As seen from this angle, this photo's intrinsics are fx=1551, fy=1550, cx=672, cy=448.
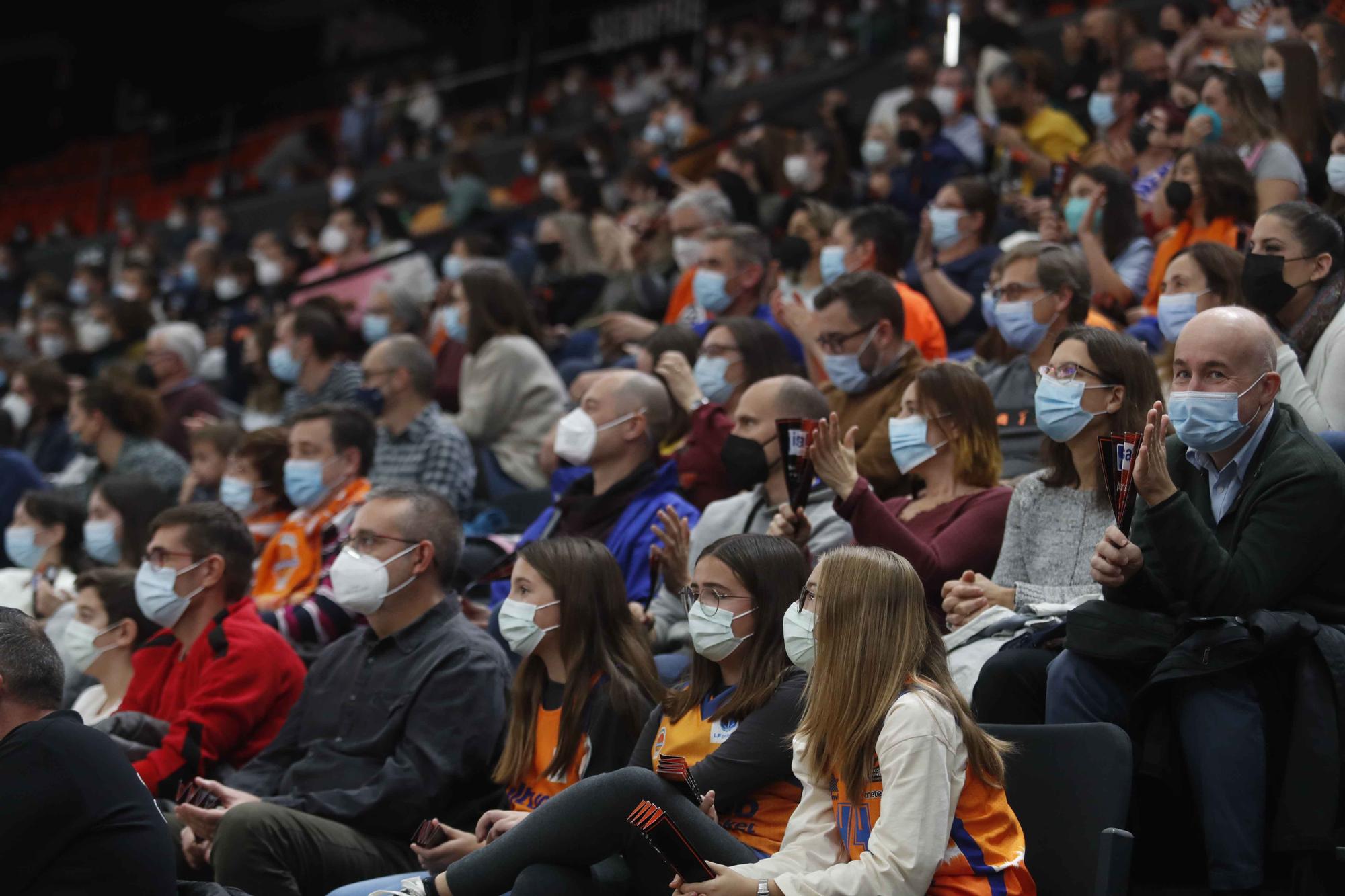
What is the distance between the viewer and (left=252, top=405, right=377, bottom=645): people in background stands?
555cm

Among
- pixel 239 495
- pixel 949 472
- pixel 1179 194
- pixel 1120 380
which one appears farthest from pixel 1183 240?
pixel 239 495

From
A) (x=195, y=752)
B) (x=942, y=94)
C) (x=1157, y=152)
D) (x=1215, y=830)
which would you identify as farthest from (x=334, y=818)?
(x=942, y=94)

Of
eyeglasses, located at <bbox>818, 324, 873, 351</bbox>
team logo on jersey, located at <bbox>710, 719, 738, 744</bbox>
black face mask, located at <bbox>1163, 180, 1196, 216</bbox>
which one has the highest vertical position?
black face mask, located at <bbox>1163, 180, 1196, 216</bbox>

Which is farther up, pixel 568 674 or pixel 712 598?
pixel 712 598

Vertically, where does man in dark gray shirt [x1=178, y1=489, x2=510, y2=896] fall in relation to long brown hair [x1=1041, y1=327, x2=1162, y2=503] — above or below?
below

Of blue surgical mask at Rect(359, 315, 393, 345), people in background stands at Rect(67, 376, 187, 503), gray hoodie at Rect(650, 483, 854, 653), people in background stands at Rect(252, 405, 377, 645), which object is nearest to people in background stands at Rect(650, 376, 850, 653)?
gray hoodie at Rect(650, 483, 854, 653)

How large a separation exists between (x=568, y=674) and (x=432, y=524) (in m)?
0.80

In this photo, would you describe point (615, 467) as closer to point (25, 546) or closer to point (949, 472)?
point (949, 472)

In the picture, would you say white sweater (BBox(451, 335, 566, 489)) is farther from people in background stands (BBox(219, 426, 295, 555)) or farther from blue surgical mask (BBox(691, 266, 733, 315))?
people in background stands (BBox(219, 426, 295, 555))

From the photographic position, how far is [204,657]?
184 inches

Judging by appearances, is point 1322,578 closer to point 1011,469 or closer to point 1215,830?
point 1215,830

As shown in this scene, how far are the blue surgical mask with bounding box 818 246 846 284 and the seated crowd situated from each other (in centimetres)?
7

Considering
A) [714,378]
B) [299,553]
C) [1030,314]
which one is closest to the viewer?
[1030,314]

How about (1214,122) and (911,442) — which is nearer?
(911,442)
